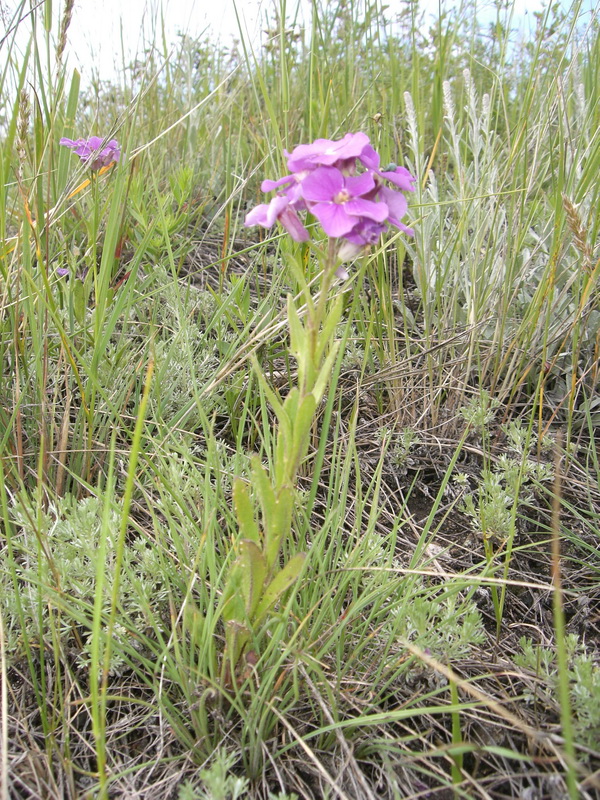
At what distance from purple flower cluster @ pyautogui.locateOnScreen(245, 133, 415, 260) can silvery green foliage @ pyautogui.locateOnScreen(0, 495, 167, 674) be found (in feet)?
2.48

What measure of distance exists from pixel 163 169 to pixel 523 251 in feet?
7.25

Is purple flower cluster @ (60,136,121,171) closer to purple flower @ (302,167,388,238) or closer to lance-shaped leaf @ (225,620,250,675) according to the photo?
purple flower @ (302,167,388,238)

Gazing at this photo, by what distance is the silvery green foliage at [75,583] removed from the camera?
3.92 feet

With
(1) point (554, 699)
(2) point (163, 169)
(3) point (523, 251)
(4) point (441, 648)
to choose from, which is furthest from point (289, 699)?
(2) point (163, 169)

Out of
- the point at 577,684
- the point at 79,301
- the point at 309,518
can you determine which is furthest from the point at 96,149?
the point at 577,684

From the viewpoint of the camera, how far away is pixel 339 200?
99 cm

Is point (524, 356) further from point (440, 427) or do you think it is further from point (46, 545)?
point (46, 545)

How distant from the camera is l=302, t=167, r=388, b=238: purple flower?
941mm

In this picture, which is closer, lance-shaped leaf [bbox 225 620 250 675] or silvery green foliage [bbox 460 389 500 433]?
lance-shaped leaf [bbox 225 620 250 675]

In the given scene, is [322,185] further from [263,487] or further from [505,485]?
[505,485]

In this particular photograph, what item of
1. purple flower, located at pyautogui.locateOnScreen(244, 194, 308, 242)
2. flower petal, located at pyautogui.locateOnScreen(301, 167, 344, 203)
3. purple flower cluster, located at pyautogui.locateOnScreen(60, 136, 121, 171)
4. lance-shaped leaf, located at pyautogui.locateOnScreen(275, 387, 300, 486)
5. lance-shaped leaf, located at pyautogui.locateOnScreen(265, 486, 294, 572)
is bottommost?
lance-shaped leaf, located at pyautogui.locateOnScreen(265, 486, 294, 572)

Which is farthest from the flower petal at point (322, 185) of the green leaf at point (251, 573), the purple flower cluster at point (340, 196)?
the green leaf at point (251, 573)

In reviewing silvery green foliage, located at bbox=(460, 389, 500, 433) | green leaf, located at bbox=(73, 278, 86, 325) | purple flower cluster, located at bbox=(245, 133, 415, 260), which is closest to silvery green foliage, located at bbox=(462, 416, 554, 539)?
silvery green foliage, located at bbox=(460, 389, 500, 433)

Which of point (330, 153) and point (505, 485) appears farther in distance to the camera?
point (505, 485)
